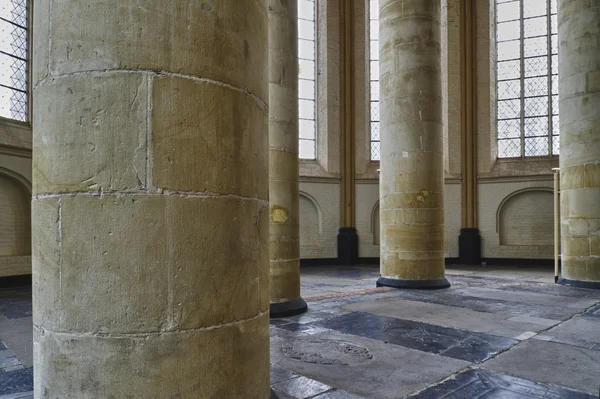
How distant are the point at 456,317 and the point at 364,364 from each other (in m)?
2.93

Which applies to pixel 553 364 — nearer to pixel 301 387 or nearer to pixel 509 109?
pixel 301 387

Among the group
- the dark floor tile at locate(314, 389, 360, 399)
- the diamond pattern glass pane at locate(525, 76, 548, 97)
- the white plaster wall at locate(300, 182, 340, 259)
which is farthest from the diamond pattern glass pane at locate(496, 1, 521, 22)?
the dark floor tile at locate(314, 389, 360, 399)

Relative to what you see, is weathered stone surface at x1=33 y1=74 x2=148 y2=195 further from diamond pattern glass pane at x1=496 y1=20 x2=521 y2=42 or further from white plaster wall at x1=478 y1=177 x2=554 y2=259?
diamond pattern glass pane at x1=496 y1=20 x2=521 y2=42

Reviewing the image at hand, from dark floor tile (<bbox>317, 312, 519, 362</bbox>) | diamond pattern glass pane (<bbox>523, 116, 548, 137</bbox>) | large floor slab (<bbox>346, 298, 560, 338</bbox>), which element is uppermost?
diamond pattern glass pane (<bbox>523, 116, 548, 137</bbox>)

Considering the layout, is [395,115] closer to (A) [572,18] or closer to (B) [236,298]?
(A) [572,18]

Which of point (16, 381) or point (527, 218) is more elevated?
point (527, 218)

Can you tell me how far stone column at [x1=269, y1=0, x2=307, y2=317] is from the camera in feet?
24.5

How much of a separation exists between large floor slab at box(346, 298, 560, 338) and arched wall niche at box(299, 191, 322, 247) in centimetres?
927

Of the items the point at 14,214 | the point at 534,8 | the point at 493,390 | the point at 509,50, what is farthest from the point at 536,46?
the point at 14,214

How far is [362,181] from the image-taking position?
59.5ft

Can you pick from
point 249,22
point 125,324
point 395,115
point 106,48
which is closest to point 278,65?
point 395,115

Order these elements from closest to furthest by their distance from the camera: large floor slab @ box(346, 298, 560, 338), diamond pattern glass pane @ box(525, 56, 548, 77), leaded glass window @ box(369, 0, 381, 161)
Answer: large floor slab @ box(346, 298, 560, 338)
diamond pattern glass pane @ box(525, 56, 548, 77)
leaded glass window @ box(369, 0, 381, 161)

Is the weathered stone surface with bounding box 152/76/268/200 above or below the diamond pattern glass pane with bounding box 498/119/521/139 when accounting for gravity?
below

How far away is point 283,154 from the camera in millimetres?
7523
